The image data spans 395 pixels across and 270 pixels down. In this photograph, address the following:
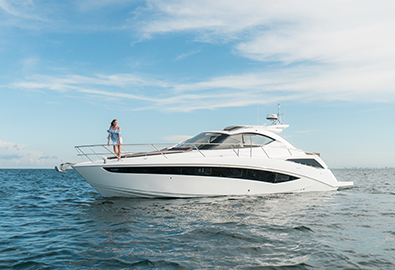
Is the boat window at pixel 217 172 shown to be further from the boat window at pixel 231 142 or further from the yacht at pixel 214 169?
the boat window at pixel 231 142

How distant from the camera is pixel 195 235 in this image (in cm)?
574

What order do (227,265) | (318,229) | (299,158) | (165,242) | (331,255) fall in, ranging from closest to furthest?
(227,265), (331,255), (165,242), (318,229), (299,158)

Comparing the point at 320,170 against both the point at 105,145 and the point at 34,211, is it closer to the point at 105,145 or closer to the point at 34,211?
the point at 105,145

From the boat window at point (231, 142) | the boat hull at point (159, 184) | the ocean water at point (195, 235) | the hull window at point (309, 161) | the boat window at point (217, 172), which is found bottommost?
the ocean water at point (195, 235)

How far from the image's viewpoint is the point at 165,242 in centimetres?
528

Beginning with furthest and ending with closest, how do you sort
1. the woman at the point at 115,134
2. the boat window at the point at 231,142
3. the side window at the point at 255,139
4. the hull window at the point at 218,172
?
the side window at the point at 255,139
the boat window at the point at 231,142
the woman at the point at 115,134
the hull window at the point at 218,172

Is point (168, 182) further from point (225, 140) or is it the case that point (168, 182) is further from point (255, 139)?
point (255, 139)

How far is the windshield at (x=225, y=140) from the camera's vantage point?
10.7 m

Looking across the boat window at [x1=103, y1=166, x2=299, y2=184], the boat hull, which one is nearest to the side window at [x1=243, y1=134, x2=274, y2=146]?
the boat window at [x1=103, y1=166, x2=299, y2=184]

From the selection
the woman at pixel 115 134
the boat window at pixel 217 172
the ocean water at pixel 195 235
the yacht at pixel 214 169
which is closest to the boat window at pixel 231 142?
the yacht at pixel 214 169

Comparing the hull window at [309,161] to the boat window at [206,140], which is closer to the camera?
the boat window at [206,140]

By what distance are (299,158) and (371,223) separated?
4.98m

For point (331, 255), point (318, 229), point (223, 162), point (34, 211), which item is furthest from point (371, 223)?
point (34, 211)

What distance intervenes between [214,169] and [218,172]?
0.19m
